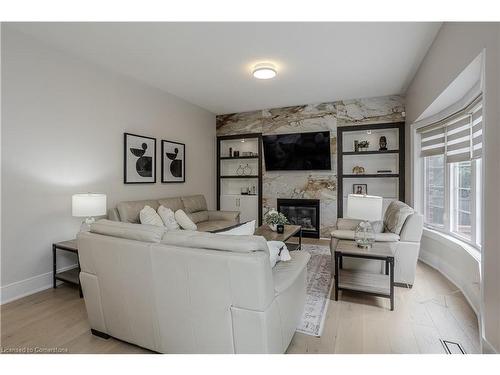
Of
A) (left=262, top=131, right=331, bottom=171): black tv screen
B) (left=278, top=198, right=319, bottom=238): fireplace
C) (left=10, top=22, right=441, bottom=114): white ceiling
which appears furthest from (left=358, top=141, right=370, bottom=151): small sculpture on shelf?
(left=278, top=198, right=319, bottom=238): fireplace

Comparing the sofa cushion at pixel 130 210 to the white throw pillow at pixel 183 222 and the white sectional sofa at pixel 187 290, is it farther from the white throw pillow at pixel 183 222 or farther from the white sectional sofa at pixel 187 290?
the white sectional sofa at pixel 187 290

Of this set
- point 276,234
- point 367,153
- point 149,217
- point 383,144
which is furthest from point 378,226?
point 149,217

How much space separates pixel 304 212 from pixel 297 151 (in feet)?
4.40

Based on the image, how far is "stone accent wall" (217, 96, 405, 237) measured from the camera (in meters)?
5.11

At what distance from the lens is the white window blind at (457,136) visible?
9.16 feet

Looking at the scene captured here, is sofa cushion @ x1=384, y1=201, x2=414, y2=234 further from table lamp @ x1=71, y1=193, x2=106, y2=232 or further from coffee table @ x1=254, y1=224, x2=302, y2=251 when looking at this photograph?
table lamp @ x1=71, y1=193, x2=106, y2=232

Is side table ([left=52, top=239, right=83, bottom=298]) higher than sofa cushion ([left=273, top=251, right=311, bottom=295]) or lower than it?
lower

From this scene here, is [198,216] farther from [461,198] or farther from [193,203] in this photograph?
[461,198]

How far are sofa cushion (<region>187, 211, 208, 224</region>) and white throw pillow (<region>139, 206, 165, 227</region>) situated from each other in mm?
1016

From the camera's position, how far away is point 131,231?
1775 millimetres

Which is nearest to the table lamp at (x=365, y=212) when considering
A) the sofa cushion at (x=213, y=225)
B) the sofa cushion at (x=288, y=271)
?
the sofa cushion at (x=288, y=271)
